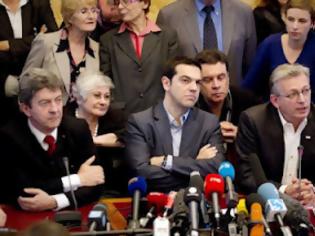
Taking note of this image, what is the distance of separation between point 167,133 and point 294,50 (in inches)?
40.7

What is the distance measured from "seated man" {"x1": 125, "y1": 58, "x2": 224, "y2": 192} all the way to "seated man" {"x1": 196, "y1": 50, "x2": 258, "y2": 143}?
22cm

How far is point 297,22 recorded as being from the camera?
15.2ft

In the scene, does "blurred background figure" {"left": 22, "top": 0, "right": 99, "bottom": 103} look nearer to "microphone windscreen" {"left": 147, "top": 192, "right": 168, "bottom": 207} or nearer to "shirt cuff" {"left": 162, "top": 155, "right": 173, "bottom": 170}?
"shirt cuff" {"left": 162, "top": 155, "right": 173, "bottom": 170}

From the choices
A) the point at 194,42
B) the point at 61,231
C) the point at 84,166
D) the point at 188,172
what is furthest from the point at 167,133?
the point at 61,231

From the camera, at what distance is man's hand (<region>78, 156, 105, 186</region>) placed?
3.76 meters

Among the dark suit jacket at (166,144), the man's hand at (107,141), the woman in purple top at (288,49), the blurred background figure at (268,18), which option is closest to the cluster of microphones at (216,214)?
the dark suit jacket at (166,144)

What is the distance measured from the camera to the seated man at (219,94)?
4523 millimetres

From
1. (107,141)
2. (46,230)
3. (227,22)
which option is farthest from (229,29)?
(46,230)

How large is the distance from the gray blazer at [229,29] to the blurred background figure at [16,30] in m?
0.69

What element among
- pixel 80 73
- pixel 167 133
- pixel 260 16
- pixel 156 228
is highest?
pixel 260 16

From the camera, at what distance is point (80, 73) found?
15.0 feet

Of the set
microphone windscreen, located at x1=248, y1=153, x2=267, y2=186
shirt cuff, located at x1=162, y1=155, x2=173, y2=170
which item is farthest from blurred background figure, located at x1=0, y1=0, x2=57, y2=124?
microphone windscreen, located at x1=248, y1=153, x2=267, y2=186

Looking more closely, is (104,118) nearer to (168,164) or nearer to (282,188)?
(168,164)

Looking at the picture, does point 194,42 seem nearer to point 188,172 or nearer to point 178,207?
point 188,172
